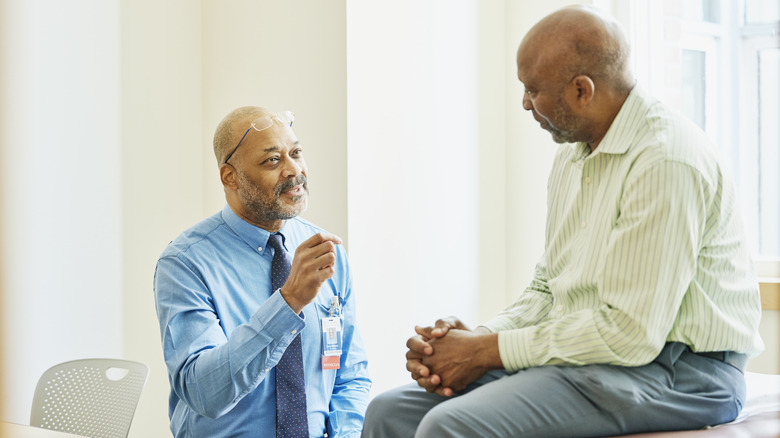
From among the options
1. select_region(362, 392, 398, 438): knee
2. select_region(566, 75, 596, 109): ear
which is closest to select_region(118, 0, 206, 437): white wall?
select_region(362, 392, 398, 438): knee

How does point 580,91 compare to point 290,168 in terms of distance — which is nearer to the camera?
point 580,91

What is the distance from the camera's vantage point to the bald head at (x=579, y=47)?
5.10 ft

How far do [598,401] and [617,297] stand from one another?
208 millimetres

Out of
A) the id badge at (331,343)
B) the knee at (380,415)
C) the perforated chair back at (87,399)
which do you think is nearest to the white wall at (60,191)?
the perforated chair back at (87,399)

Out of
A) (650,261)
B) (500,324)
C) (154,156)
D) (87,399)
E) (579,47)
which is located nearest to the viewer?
(650,261)

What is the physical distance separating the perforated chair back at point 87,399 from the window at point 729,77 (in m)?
2.44

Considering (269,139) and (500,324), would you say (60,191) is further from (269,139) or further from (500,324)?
(500,324)

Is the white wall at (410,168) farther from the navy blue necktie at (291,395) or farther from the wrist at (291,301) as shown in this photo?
the wrist at (291,301)

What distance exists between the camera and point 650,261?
55.9 inches

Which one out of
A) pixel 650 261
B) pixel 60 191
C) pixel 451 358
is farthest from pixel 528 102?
pixel 60 191

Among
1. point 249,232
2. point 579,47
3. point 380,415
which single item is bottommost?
point 380,415

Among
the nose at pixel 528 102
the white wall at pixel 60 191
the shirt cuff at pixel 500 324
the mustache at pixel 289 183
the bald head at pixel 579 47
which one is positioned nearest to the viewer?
the bald head at pixel 579 47

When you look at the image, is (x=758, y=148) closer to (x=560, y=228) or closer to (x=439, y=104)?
(x=439, y=104)

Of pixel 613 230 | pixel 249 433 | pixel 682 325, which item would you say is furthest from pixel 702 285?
pixel 249 433
